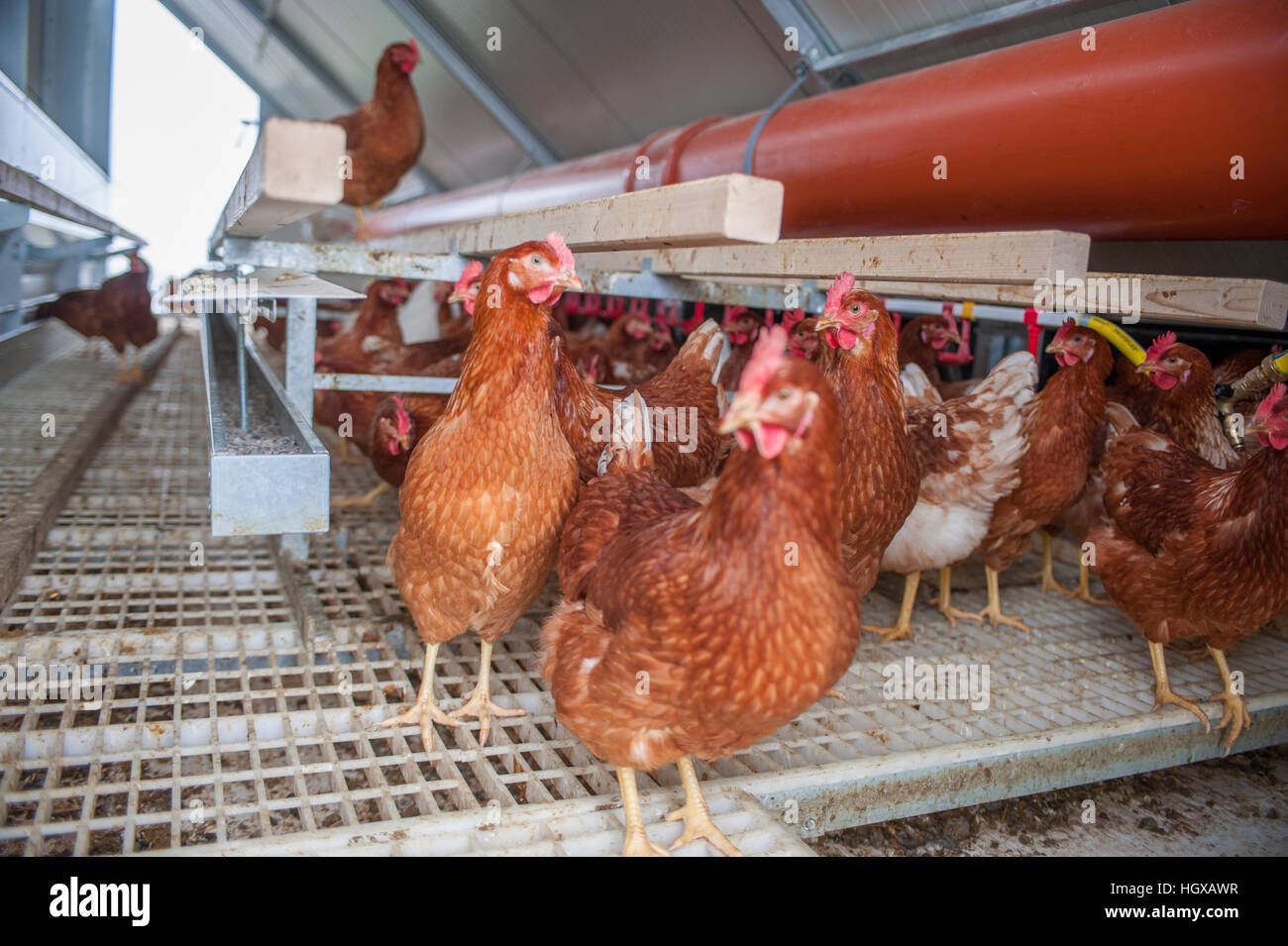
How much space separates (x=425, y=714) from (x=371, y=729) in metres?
0.13

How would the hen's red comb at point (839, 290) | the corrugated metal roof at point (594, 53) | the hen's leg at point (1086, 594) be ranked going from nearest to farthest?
the hen's red comb at point (839, 290) < the corrugated metal roof at point (594, 53) < the hen's leg at point (1086, 594)

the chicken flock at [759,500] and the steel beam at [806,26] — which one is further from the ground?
the steel beam at [806,26]

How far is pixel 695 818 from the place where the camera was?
1.63 meters

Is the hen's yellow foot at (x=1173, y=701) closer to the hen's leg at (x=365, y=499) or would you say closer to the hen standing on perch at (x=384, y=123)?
the hen's leg at (x=365, y=499)

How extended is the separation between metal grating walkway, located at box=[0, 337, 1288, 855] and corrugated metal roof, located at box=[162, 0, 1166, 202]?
6.97ft

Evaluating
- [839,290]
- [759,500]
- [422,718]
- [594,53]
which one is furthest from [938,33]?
[422,718]

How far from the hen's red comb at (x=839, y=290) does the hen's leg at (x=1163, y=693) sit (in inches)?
57.2

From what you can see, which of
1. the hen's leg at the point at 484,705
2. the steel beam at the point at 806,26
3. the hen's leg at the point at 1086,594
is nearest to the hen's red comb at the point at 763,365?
the hen's leg at the point at 484,705

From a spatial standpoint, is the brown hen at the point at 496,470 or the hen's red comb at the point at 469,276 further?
the hen's red comb at the point at 469,276

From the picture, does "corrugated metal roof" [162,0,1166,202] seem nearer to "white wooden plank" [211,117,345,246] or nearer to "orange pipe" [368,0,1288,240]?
"orange pipe" [368,0,1288,240]

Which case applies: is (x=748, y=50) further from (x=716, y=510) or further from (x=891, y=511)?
(x=716, y=510)

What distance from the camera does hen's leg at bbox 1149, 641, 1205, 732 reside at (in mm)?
2369

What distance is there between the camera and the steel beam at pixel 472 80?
5.47 metres

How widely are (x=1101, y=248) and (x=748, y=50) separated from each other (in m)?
Result: 1.83
